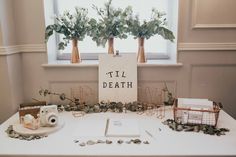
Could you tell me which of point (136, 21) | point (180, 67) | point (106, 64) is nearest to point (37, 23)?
point (106, 64)

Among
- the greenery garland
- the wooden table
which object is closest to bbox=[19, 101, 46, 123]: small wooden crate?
the wooden table

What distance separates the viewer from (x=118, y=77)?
1.46 metres

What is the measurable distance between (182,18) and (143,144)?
0.86 m

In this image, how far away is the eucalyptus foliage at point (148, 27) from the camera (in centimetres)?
148

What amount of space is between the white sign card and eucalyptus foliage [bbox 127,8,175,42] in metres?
0.18

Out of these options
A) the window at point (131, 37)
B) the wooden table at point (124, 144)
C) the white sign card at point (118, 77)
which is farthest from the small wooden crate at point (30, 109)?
the window at point (131, 37)

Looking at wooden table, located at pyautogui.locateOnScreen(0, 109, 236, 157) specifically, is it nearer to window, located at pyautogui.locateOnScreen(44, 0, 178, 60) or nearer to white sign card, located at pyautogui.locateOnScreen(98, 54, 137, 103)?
white sign card, located at pyautogui.locateOnScreen(98, 54, 137, 103)

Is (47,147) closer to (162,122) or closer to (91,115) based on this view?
(91,115)

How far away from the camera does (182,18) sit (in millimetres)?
1438

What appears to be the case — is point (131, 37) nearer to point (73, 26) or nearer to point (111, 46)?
point (111, 46)

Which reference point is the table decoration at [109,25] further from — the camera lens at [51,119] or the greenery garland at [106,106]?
the camera lens at [51,119]

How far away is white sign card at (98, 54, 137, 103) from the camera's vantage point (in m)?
1.46

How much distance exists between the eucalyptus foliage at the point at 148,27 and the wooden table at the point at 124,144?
0.61m

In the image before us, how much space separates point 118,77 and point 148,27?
15.2 inches
